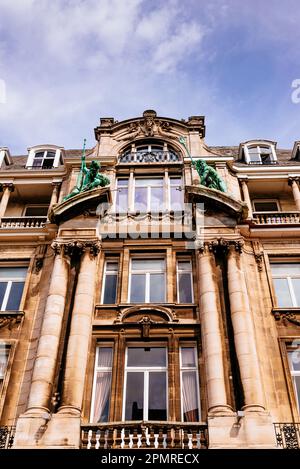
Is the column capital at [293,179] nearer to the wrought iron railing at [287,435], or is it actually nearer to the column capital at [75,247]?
the column capital at [75,247]

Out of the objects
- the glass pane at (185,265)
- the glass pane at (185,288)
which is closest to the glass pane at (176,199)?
the glass pane at (185,265)

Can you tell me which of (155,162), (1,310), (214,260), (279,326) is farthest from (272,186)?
(1,310)

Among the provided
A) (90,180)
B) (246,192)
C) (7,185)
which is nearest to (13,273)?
(90,180)

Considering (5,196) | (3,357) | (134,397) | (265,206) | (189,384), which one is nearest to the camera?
(134,397)

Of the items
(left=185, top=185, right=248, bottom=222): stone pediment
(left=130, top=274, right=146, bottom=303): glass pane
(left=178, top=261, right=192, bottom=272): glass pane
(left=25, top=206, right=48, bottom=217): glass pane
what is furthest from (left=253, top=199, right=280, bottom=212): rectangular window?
(left=25, top=206, right=48, bottom=217): glass pane

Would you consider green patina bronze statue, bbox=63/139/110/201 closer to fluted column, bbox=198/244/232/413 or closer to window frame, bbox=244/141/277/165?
fluted column, bbox=198/244/232/413

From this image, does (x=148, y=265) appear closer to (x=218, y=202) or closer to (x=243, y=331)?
(x=218, y=202)

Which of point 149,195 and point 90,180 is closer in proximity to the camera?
point 90,180

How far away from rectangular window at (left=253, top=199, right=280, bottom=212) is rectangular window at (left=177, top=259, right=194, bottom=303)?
6.01 metres

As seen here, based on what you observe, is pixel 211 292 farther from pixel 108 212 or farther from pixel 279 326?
pixel 108 212

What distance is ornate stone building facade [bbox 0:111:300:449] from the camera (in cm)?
1443

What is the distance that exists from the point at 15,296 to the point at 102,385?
17.8 ft

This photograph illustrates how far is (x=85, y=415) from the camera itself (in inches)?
591

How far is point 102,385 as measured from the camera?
15859mm
